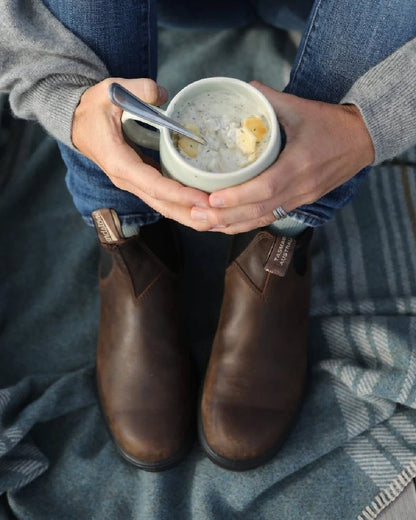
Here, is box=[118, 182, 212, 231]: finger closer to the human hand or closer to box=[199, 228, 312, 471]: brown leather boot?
the human hand

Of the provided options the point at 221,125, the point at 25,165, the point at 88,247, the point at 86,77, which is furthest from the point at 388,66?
the point at 25,165

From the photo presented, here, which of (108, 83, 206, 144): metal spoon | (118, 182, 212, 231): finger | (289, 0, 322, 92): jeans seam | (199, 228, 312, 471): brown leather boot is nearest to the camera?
(108, 83, 206, 144): metal spoon

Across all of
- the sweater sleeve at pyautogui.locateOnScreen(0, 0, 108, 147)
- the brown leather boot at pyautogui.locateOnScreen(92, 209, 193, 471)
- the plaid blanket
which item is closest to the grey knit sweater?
the sweater sleeve at pyautogui.locateOnScreen(0, 0, 108, 147)

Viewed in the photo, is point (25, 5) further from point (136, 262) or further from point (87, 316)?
point (87, 316)

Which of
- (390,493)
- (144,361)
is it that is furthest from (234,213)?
(390,493)

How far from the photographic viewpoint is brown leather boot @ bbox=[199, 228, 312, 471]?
800 millimetres

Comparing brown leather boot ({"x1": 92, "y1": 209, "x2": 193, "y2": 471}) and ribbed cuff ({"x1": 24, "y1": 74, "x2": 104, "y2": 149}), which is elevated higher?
ribbed cuff ({"x1": 24, "y1": 74, "x2": 104, "y2": 149})

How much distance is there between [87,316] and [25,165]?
1.07 feet

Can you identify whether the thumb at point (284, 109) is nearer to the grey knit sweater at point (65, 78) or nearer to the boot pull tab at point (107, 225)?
the grey knit sweater at point (65, 78)

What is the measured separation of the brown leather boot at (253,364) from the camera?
2.62 ft

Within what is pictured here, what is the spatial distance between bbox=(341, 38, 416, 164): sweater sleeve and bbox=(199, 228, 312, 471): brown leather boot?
0.21 metres

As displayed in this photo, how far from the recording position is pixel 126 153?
583mm

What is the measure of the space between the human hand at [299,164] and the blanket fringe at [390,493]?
45cm

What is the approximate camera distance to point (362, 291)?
948mm
